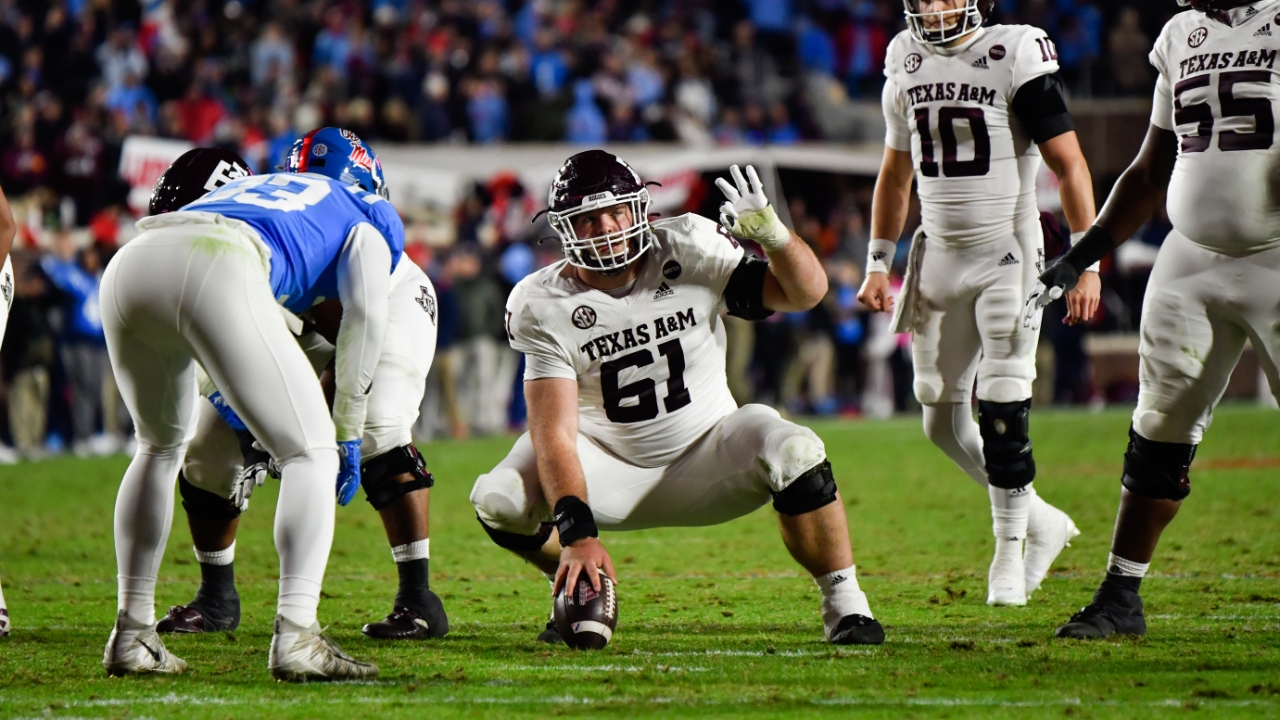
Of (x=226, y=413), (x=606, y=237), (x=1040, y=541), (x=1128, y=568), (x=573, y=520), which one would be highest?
(x=606, y=237)

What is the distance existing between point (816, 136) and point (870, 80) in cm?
191

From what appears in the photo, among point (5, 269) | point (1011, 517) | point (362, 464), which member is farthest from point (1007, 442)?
point (5, 269)

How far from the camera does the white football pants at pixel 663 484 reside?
462 cm

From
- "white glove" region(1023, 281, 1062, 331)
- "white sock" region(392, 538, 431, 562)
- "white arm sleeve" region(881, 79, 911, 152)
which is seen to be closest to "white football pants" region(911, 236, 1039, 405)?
"white arm sleeve" region(881, 79, 911, 152)

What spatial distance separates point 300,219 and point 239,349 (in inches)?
19.2

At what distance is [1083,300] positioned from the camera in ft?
16.7

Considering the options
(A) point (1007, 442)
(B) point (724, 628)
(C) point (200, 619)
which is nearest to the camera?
(B) point (724, 628)

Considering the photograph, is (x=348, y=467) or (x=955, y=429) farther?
(x=955, y=429)

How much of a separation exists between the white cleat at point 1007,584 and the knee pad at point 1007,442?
0.27m

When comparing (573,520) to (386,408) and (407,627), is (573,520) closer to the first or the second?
(407,627)

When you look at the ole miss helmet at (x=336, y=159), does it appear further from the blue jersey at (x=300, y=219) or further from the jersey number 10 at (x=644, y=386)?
the jersey number 10 at (x=644, y=386)

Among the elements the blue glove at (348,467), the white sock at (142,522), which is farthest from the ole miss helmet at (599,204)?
the white sock at (142,522)

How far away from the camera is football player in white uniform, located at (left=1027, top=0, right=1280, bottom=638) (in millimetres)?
4359

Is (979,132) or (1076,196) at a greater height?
(979,132)
